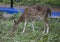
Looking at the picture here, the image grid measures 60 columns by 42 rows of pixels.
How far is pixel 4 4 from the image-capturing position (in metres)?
15.8

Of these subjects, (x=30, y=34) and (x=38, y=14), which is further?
(x=38, y=14)

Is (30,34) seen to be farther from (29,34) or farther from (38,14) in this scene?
(38,14)

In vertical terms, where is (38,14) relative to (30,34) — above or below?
above

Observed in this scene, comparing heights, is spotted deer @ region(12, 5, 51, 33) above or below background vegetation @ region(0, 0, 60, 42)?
above

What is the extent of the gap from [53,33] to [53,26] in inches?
44.8

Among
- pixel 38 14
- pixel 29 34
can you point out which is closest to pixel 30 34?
pixel 29 34

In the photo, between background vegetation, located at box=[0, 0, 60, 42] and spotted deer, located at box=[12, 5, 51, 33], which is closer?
background vegetation, located at box=[0, 0, 60, 42]

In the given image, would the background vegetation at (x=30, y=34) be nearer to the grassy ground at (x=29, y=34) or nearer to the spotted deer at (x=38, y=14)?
the grassy ground at (x=29, y=34)

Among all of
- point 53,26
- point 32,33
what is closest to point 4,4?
point 53,26

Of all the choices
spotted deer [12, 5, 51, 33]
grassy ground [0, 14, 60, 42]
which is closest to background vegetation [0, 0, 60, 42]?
grassy ground [0, 14, 60, 42]

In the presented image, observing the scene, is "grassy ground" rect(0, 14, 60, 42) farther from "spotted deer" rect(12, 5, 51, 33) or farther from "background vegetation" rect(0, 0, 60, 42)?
"spotted deer" rect(12, 5, 51, 33)

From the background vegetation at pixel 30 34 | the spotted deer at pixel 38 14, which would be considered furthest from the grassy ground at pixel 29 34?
the spotted deer at pixel 38 14

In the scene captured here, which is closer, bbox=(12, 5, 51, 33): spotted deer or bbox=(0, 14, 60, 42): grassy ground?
bbox=(0, 14, 60, 42): grassy ground

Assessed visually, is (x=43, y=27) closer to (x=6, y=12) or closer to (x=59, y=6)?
(x=6, y=12)
